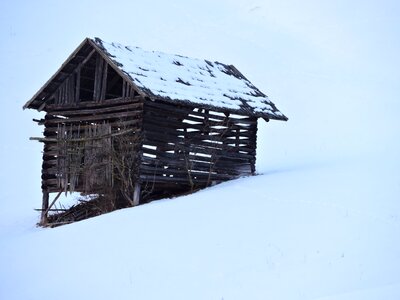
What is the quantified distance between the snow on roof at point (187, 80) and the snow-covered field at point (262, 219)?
2215 millimetres

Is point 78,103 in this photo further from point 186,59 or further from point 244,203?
point 244,203

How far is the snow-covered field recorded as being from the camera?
32.8 ft

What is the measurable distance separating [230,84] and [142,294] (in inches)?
442

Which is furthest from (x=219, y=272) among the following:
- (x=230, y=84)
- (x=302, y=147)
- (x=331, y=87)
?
(x=331, y=87)

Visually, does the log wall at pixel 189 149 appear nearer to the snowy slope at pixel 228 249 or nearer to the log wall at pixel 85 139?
the log wall at pixel 85 139

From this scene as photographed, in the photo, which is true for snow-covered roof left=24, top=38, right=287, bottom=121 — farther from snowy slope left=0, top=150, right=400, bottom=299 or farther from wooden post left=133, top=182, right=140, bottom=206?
snowy slope left=0, top=150, right=400, bottom=299

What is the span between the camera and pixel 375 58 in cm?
4384

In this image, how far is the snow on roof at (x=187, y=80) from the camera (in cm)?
1719

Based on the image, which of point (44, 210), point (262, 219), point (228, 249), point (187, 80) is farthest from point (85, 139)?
point (228, 249)

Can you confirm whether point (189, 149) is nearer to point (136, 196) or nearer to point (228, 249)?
point (136, 196)

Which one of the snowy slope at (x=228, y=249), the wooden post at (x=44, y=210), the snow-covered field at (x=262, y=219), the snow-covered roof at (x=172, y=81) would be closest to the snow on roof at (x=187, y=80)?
the snow-covered roof at (x=172, y=81)

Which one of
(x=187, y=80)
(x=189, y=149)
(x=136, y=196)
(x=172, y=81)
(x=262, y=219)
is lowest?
(x=262, y=219)

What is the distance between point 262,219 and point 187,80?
6.95 meters

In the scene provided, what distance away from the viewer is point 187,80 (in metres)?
18.8
